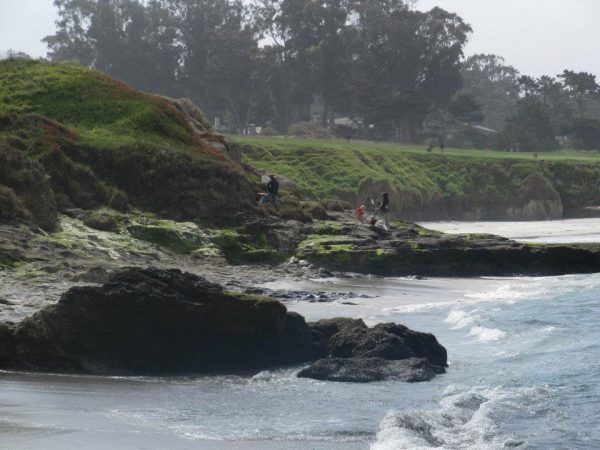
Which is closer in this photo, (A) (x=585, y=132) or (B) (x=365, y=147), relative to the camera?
(B) (x=365, y=147)

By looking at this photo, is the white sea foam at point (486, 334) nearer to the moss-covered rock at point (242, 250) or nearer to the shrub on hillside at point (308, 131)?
the moss-covered rock at point (242, 250)

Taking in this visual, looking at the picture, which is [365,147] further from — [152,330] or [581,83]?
[152,330]

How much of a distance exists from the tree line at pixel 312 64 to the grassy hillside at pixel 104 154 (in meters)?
58.0

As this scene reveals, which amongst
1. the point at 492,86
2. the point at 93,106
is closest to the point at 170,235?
the point at 93,106

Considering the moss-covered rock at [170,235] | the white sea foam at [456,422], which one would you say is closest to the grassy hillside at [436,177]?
the moss-covered rock at [170,235]

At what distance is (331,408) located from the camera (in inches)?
567

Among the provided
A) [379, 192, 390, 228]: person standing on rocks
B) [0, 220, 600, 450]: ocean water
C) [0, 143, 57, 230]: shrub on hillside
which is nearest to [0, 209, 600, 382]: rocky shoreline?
[0, 220, 600, 450]: ocean water

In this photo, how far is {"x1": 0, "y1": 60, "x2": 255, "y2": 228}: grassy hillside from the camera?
31672mm

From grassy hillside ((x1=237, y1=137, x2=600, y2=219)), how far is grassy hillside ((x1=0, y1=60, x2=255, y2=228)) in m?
25.1

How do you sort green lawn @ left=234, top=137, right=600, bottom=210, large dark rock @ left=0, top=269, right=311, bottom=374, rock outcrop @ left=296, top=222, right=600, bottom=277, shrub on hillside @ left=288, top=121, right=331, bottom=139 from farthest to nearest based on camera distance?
shrub on hillside @ left=288, top=121, right=331, bottom=139 < green lawn @ left=234, top=137, right=600, bottom=210 < rock outcrop @ left=296, top=222, right=600, bottom=277 < large dark rock @ left=0, top=269, right=311, bottom=374

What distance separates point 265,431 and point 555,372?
6536mm

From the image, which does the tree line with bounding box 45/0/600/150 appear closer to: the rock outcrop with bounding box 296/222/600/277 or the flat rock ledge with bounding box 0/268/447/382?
the rock outcrop with bounding box 296/222/600/277

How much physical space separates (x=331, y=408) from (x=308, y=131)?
79.2 m

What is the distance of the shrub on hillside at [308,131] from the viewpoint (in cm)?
9231
